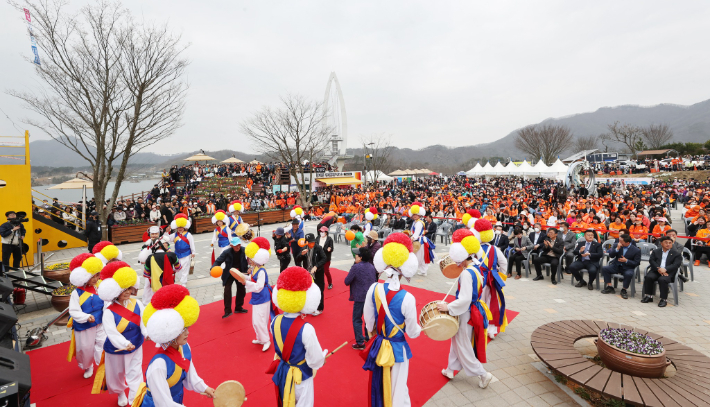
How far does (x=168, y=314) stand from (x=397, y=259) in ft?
7.22

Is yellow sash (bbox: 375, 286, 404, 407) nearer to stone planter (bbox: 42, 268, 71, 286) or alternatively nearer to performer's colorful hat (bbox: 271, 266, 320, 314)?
performer's colorful hat (bbox: 271, 266, 320, 314)

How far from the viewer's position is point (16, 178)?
10766mm

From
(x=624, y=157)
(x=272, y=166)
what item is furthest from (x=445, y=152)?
(x=272, y=166)

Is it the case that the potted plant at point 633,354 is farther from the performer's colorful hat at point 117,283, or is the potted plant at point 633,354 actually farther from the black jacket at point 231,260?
the black jacket at point 231,260

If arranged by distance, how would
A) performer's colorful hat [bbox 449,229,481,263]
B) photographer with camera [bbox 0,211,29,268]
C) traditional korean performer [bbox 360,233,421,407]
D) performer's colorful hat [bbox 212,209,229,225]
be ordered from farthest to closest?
1. performer's colorful hat [bbox 212,209,229,225]
2. photographer with camera [bbox 0,211,29,268]
3. performer's colorful hat [bbox 449,229,481,263]
4. traditional korean performer [bbox 360,233,421,407]

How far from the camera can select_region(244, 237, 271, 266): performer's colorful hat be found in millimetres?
5012

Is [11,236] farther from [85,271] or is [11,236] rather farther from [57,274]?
[85,271]

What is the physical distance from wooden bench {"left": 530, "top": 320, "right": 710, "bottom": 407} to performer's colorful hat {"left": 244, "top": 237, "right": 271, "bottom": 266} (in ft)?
13.3

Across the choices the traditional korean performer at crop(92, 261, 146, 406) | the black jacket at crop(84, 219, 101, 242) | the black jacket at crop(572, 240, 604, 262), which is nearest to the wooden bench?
the black jacket at crop(572, 240, 604, 262)

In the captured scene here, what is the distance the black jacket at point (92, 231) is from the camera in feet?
36.2

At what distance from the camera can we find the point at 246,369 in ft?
15.7

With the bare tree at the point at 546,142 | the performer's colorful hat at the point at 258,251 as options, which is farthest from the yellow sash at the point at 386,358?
the bare tree at the point at 546,142

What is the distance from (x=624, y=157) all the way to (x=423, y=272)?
64.9 m

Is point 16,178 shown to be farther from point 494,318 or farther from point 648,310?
point 648,310
